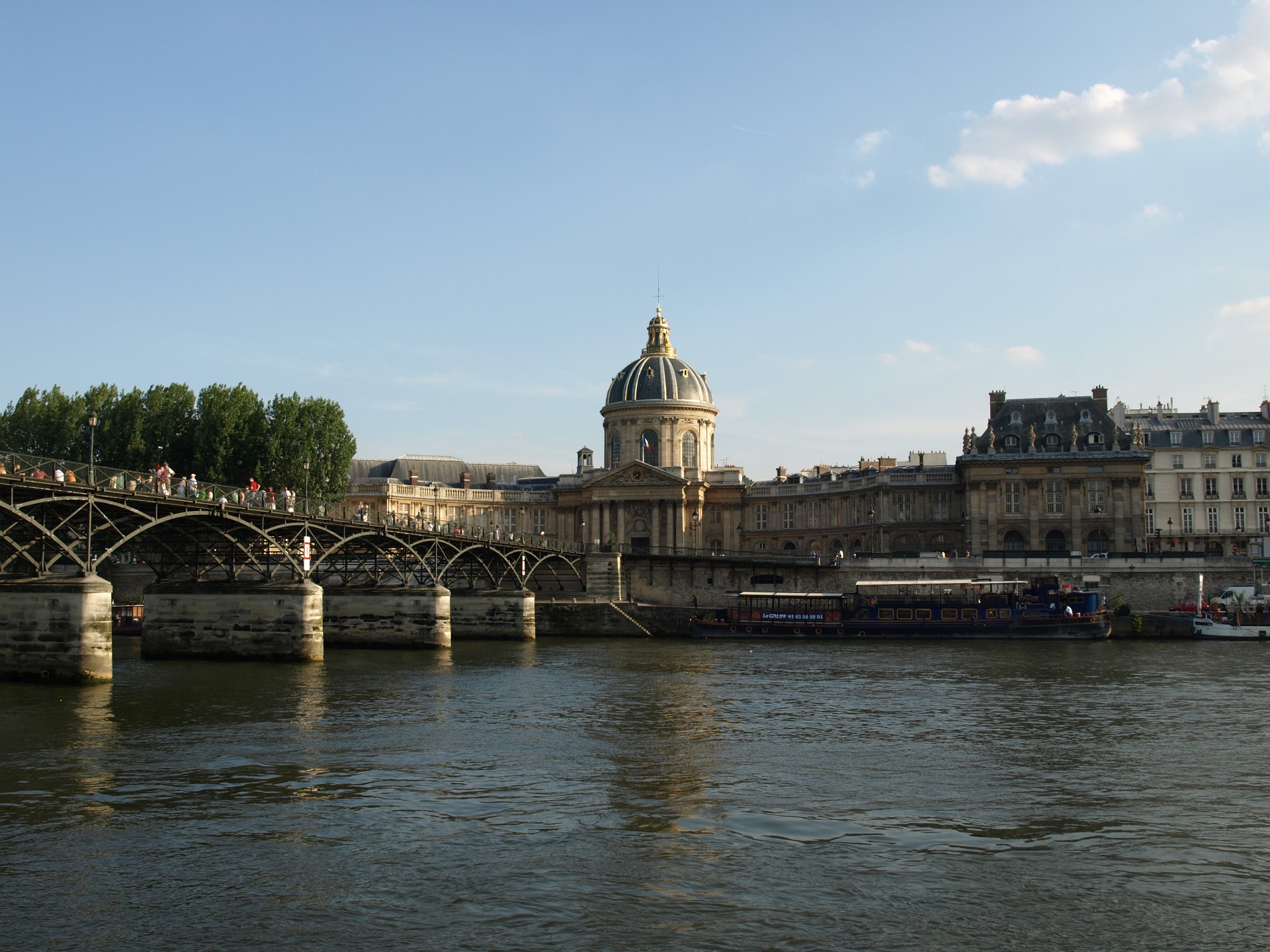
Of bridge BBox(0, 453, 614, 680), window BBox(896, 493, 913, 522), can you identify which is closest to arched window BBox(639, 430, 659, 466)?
window BBox(896, 493, 913, 522)

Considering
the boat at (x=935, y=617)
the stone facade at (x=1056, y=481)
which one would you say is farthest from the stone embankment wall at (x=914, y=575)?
the boat at (x=935, y=617)

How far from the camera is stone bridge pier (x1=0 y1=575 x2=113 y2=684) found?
37.2m

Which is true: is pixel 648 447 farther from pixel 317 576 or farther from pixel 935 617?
pixel 317 576

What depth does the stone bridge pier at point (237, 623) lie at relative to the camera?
49094mm

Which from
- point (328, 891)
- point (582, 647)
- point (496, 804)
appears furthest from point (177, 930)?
point (582, 647)

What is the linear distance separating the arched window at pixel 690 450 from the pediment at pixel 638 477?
6.33 metres

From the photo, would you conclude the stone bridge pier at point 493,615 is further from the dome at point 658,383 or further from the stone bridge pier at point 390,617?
the dome at point 658,383

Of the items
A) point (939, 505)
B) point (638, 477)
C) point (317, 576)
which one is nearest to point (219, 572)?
point (317, 576)

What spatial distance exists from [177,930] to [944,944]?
9.09 m

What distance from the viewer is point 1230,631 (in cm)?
6862

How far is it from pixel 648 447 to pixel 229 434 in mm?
45555

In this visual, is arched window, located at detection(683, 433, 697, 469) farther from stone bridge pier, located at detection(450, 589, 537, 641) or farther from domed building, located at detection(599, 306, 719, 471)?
stone bridge pier, located at detection(450, 589, 537, 641)

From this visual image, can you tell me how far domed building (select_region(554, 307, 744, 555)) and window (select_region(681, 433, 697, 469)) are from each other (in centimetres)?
9

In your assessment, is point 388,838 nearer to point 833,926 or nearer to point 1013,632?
point 833,926
